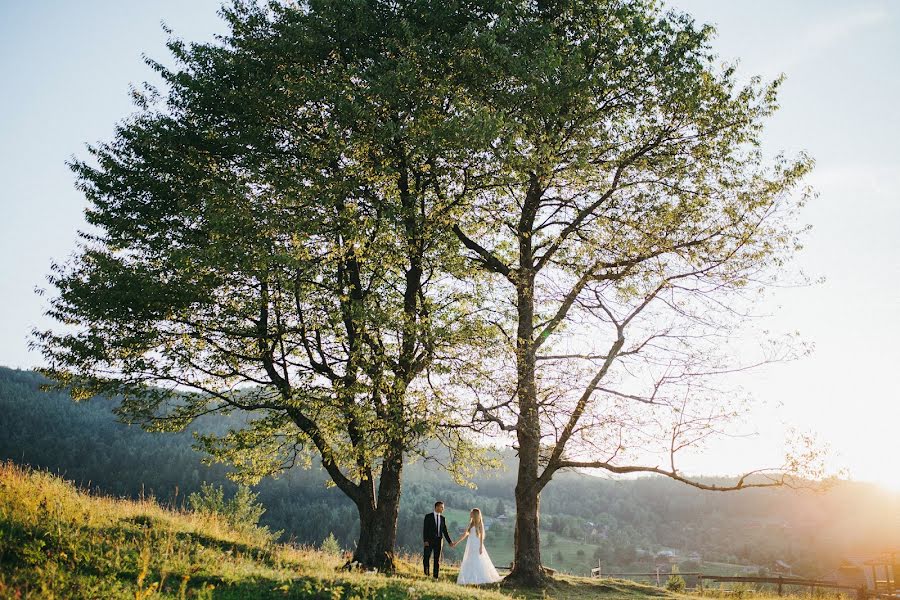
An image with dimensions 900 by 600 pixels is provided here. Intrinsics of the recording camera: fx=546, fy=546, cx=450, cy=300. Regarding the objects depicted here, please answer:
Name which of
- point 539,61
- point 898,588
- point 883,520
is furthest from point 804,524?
point 539,61

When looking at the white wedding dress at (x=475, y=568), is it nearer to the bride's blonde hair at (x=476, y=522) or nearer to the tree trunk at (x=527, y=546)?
the bride's blonde hair at (x=476, y=522)

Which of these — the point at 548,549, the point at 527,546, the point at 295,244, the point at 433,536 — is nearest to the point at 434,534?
the point at 433,536

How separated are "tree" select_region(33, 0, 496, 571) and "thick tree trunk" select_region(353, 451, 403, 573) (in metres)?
0.07

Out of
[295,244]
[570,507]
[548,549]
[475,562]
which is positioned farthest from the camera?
[570,507]

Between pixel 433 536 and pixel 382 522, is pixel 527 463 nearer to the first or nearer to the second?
pixel 433 536

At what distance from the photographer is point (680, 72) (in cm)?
1603

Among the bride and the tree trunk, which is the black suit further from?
the tree trunk

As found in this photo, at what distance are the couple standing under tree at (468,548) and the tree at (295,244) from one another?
1680mm

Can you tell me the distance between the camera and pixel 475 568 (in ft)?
54.4

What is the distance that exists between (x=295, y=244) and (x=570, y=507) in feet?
461

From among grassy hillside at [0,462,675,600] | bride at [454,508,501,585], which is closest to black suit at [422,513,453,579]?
bride at [454,508,501,585]

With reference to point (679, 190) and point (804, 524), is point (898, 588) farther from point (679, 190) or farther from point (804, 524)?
point (804, 524)

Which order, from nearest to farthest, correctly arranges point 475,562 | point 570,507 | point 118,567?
point 118,567 → point 475,562 → point 570,507

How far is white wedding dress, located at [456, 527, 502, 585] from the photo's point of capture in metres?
16.4
